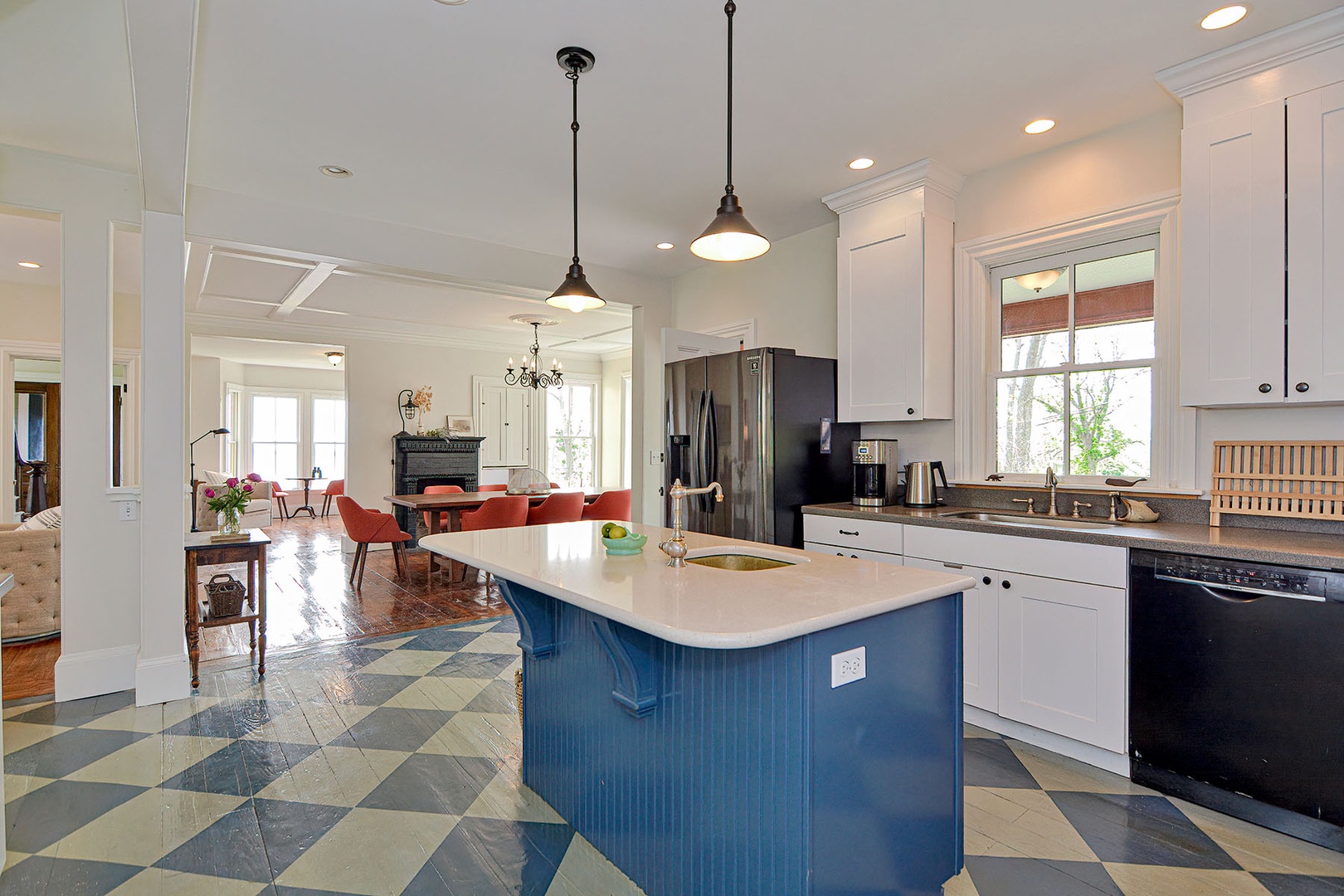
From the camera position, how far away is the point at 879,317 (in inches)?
141

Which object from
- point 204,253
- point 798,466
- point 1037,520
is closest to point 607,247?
point 798,466

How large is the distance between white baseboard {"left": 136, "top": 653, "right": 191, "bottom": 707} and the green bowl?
256 cm

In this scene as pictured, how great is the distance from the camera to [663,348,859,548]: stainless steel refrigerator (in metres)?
3.60

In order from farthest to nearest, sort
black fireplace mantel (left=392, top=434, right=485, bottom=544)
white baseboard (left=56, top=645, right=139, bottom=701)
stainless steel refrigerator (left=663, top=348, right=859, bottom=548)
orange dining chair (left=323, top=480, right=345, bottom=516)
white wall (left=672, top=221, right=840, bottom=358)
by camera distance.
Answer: orange dining chair (left=323, top=480, right=345, bottom=516) → black fireplace mantel (left=392, top=434, right=485, bottom=544) → white wall (left=672, top=221, right=840, bottom=358) → stainless steel refrigerator (left=663, top=348, right=859, bottom=548) → white baseboard (left=56, top=645, right=139, bottom=701)

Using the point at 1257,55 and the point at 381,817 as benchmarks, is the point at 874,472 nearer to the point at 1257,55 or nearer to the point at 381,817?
the point at 1257,55

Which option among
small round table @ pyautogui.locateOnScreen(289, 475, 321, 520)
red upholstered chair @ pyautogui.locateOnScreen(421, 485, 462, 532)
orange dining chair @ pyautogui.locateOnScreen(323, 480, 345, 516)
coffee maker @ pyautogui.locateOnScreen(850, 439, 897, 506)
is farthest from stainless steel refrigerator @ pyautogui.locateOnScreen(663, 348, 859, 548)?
small round table @ pyautogui.locateOnScreen(289, 475, 321, 520)

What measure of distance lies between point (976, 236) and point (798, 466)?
152cm

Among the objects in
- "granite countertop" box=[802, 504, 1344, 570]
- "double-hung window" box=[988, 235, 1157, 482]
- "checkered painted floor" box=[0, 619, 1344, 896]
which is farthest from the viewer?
"double-hung window" box=[988, 235, 1157, 482]

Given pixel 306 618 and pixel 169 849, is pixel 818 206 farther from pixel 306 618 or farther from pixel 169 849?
pixel 306 618

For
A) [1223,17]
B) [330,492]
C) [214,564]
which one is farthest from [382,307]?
[1223,17]

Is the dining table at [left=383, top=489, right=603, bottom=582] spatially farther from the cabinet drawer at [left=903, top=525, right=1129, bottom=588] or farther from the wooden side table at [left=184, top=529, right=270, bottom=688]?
the cabinet drawer at [left=903, top=525, right=1129, bottom=588]

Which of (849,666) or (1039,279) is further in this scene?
(1039,279)

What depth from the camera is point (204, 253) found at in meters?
4.68

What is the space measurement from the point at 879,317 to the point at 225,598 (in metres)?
3.84
